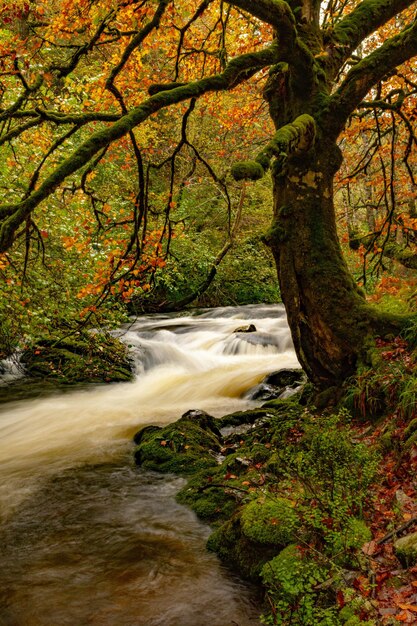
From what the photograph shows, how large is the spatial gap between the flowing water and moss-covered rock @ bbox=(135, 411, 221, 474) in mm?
203

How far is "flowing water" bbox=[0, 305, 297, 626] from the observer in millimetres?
3904

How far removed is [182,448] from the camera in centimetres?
690

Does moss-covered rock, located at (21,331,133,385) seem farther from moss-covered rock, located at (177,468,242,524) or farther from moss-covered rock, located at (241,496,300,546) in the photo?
moss-covered rock, located at (241,496,300,546)

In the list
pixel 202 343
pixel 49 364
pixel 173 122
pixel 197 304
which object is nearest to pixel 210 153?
pixel 173 122

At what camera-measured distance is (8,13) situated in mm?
6066

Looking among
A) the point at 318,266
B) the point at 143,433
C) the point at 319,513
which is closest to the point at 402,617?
the point at 319,513

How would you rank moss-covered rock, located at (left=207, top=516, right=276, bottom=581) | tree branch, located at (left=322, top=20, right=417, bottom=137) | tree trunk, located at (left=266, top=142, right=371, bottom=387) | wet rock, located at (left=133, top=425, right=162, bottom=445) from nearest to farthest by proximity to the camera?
moss-covered rock, located at (left=207, top=516, right=276, bottom=581) < tree branch, located at (left=322, top=20, right=417, bottom=137) < tree trunk, located at (left=266, top=142, right=371, bottom=387) < wet rock, located at (left=133, top=425, right=162, bottom=445)

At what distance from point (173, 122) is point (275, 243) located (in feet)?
58.4

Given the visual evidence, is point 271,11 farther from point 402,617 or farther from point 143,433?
point 143,433

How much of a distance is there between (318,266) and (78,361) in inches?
289

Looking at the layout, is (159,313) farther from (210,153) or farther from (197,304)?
(210,153)

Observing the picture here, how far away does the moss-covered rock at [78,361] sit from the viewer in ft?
38.0

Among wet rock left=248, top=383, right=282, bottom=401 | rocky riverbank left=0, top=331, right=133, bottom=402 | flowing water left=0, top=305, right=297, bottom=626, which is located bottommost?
flowing water left=0, top=305, right=297, bottom=626

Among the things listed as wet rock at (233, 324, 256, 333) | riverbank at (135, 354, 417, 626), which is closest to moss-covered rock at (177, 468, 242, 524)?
riverbank at (135, 354, 417, 626)
